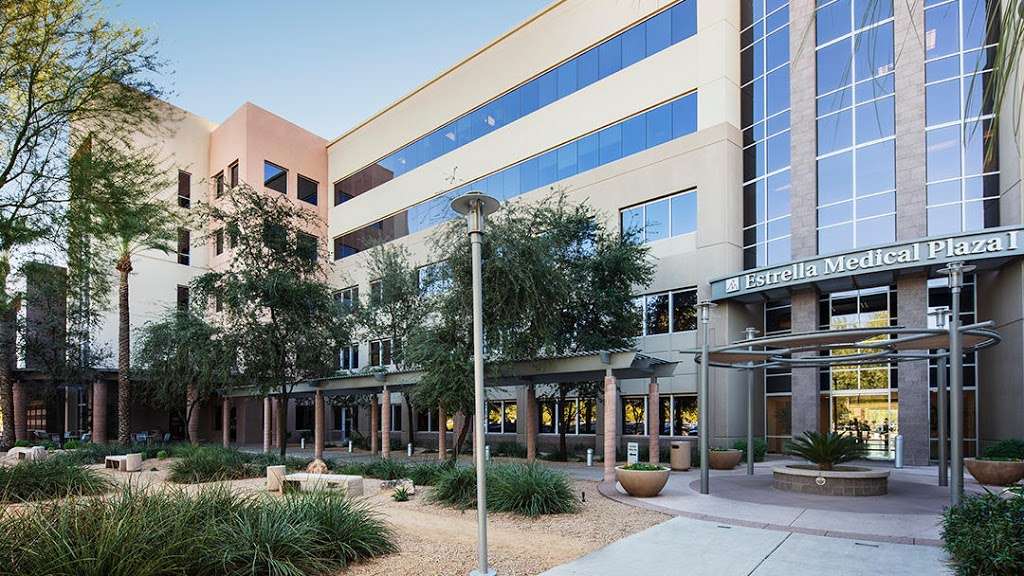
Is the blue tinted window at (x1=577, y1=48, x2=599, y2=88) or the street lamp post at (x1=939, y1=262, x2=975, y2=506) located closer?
the street lamp post at (x1=939, y1=262, x2=975, y2=506)

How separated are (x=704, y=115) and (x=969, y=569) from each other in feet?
70.7

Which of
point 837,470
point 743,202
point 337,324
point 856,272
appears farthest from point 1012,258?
point 337,324

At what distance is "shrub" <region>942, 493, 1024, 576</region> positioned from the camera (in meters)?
6.98

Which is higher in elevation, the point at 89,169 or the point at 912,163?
the point at 912,163

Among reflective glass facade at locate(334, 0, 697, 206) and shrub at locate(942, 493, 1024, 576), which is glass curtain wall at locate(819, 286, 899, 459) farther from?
shrub at locate(942, 493, 1024, 576)

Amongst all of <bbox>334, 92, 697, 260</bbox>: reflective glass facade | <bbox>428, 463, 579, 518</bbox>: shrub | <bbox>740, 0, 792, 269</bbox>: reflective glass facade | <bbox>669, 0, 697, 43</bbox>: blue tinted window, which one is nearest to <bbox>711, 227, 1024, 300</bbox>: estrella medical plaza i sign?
<bbox>740, 0, 792, 269</bbox>: reflective glass facade

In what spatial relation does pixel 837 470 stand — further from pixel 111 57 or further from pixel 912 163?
pixel 111 57

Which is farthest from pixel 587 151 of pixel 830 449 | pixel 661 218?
pixel 830 449

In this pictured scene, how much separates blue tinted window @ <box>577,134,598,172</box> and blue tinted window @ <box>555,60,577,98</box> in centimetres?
262

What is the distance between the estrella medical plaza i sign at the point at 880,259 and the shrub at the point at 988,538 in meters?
13.8

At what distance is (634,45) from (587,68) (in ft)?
8.27

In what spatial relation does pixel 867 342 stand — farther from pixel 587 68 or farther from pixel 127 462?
pixel 127 462

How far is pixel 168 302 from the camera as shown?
4097cm

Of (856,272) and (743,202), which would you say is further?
(743,202)
